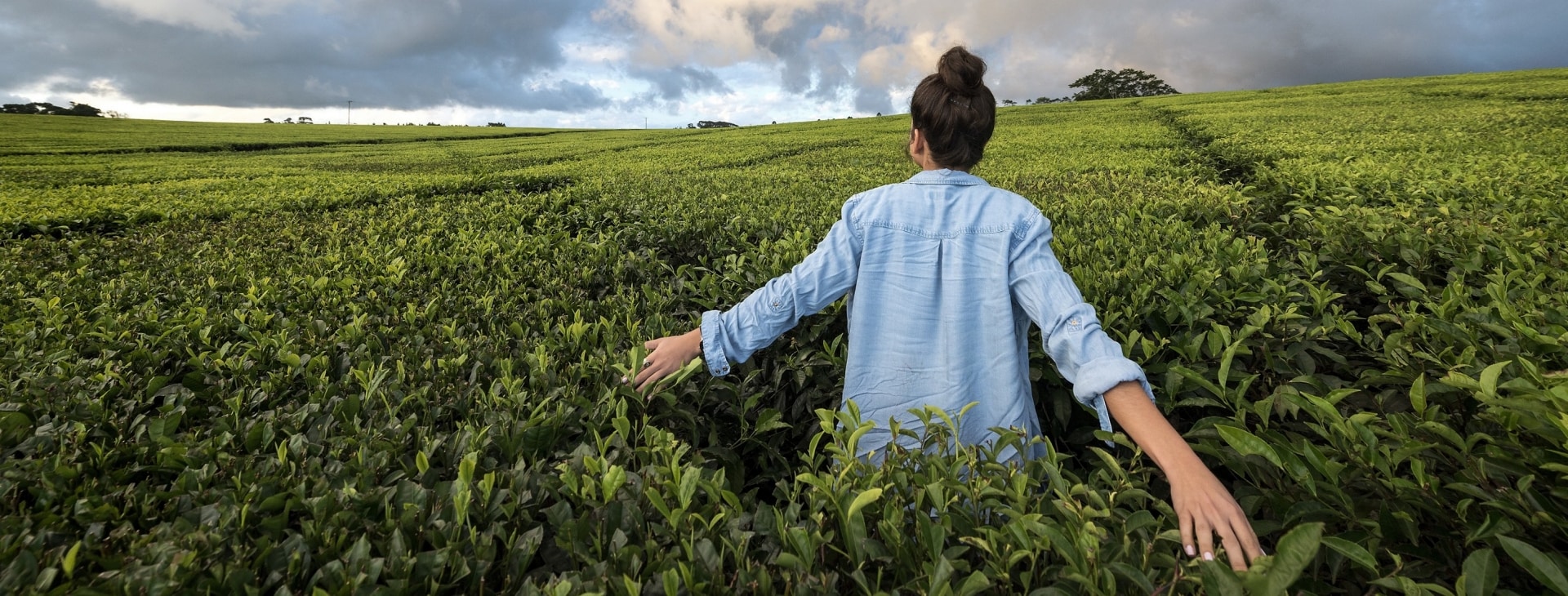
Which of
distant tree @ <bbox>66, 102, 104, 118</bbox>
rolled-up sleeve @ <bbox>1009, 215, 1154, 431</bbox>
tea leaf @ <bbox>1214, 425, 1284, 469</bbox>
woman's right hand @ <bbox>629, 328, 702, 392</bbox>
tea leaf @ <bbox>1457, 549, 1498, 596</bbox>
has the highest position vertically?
distant tree @ <bbox>66, 102, 104, 118</bbox>

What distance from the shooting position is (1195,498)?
1.19m

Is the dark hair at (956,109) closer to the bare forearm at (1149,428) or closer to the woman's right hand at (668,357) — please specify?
the bare forearm at (1149,428)

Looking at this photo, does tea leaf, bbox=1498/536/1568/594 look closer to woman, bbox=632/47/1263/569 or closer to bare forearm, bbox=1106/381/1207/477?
bare forearm, bbox=1106/381/1207/477

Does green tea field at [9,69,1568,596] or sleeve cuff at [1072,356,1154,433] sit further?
sleeve cuff at [1072,356,1154,433]

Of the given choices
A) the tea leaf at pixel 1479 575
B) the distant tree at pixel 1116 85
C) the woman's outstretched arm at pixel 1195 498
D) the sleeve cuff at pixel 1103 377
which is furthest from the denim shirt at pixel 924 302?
the distant tree at pixel 1116 85

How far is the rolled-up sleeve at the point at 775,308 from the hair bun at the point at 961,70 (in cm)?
47

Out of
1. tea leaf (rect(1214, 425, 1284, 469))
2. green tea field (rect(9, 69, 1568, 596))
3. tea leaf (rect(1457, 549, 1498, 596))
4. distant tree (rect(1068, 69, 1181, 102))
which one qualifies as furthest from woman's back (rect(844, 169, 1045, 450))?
distant tree (rect(1068, 69, 1181, 102))

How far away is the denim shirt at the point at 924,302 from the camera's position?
5.89 feet

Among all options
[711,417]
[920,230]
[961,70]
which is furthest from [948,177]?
[711,417]

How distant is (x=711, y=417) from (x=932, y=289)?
89 centimetres

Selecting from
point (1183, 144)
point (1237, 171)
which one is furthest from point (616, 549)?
point (1183, 144)

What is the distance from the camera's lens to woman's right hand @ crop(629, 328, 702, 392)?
6.08ft

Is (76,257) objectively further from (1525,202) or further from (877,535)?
(1525,202)

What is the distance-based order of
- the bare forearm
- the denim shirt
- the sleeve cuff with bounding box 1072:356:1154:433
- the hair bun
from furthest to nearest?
the denim shirt → the hair bun → the sleeve cuff with bounding box 1072:356:1154:433 → the bare forearm
